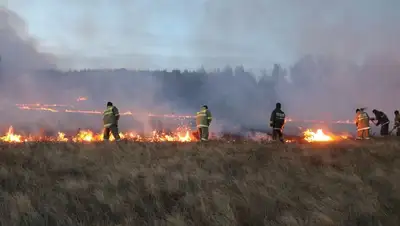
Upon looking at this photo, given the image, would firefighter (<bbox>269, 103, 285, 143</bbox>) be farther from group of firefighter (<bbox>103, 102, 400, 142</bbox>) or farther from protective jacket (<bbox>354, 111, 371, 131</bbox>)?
protective jacket (<bbox>354, 111, 371, 131</bbox>)

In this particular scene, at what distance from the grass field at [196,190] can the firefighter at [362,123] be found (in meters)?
9.73

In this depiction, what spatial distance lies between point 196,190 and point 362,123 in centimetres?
1578

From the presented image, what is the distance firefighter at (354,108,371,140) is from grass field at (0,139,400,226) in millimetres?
9725

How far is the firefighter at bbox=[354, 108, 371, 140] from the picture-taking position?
21.2 meters

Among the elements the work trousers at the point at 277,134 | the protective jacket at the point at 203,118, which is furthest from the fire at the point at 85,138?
the work trousers at the point at 277,134

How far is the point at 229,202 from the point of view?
635 centimetres

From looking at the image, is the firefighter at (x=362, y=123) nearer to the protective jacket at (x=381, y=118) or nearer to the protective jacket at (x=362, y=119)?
the protective jacket at (x=362, y=119)

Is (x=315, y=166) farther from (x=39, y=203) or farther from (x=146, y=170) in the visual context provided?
(x=39, y=203)

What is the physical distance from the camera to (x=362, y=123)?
838 inches

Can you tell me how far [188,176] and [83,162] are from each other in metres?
3.35

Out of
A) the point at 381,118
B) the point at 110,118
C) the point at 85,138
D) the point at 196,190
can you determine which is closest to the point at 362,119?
the point at 381,118

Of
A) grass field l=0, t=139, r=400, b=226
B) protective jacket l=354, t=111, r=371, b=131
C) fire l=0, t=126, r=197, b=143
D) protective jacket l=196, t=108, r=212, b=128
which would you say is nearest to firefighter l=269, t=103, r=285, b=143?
protective jacket l=196, t=108, r=212, b=128

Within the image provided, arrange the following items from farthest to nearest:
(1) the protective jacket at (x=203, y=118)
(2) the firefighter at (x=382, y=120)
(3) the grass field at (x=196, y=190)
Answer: (2) the firefighter at (x=382, y=120), (1) the protective jacket at (x=203, y=118), (3) the grass field at (x=196, y=190)

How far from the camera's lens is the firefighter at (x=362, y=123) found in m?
21.2
